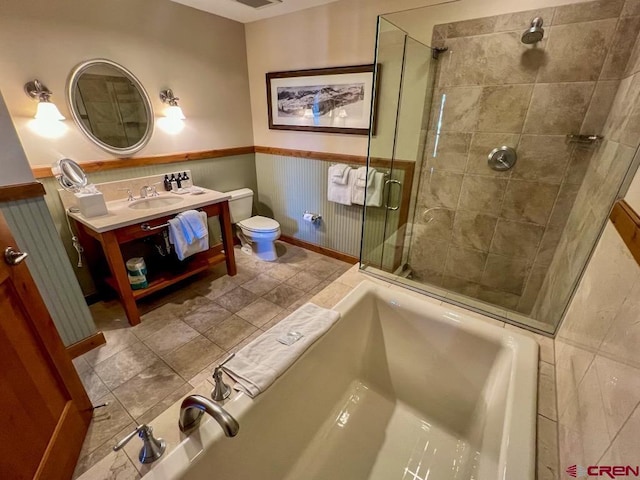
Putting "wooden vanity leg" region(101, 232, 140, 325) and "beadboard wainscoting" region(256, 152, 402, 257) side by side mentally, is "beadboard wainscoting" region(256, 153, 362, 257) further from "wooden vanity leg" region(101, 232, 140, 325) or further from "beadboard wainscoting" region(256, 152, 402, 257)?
"wooden vanity leg" region(101, 232, 140, 325)

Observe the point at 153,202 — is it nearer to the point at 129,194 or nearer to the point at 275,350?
the point at 129,194

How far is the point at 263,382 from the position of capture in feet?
3.33

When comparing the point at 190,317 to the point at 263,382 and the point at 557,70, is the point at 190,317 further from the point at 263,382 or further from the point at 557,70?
the point at 557,70

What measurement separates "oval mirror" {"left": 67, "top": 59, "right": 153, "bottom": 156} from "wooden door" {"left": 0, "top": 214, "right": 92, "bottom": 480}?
137 cm

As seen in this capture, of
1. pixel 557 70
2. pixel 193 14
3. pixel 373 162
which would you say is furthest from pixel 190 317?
pixel 557 70

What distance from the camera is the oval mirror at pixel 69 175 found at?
1871mm

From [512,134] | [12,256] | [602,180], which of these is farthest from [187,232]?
[602,180]

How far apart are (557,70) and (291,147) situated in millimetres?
2144

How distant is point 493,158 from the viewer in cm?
184

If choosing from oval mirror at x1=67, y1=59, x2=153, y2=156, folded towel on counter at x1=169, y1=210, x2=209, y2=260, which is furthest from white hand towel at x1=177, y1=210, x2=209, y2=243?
oval mirror at x1=67, y1=59, x2=153, y2=156

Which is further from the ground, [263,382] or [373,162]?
[373,162]

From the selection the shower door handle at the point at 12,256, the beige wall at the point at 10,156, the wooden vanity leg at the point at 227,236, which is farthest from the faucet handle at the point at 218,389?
the wooden vanity leg at the point at 227,236

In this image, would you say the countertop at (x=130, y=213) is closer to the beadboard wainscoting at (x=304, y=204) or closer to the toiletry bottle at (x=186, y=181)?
the toiletry bottle at (x=186, y=181)

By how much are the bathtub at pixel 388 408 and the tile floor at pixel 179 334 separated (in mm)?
300
